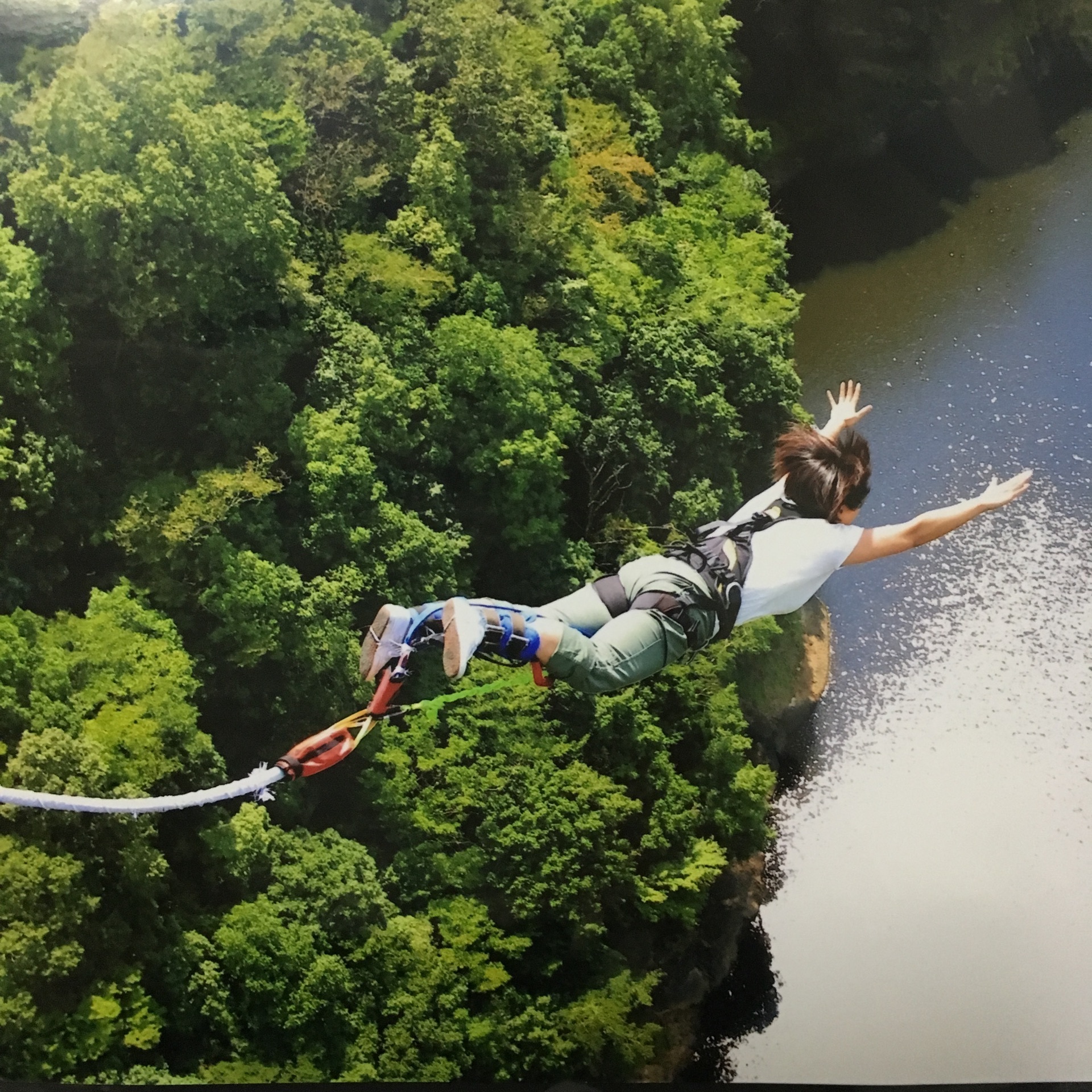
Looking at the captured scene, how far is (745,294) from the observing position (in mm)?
5250

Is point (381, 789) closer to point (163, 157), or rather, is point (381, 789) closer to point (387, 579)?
point (387, 579)

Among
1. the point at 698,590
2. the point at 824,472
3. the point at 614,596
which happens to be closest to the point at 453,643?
the point at 614,596

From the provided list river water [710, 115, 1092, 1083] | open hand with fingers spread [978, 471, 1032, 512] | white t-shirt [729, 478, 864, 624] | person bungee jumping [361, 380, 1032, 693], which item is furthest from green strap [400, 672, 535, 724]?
open hand with fingers spread [978, 471, 1032, 512]

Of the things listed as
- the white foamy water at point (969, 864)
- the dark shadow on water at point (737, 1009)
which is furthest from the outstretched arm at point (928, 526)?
the dark shadow on water at point (737, 1009)

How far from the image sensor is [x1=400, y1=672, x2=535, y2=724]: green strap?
4.44 m

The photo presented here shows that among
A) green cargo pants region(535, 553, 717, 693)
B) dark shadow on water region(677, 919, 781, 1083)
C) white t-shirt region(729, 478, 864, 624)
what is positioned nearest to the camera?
green cargo pants region(535, 553, 717, 693)

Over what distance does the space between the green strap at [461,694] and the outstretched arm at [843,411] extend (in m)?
1.78

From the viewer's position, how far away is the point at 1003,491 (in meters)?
4.70

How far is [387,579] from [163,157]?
2.19 m

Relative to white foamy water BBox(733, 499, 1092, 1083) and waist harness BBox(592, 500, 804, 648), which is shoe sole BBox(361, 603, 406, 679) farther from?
white foamy water BBox(733, 499, 1092, 1083)

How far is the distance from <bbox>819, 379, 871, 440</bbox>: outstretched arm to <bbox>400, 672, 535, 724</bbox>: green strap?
178 centimetres

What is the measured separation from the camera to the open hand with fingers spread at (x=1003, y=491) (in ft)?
15.3

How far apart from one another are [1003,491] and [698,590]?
1.61 meters

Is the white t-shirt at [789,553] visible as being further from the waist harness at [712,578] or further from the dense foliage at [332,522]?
the dense foliage at [332,522]
